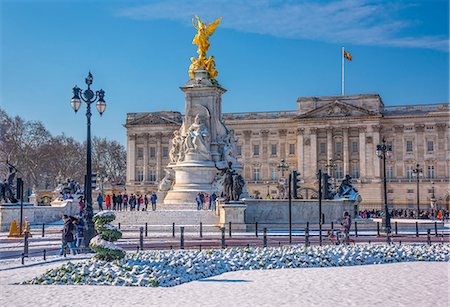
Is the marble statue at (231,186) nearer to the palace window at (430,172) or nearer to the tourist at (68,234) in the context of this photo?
the tourist at (68,234)

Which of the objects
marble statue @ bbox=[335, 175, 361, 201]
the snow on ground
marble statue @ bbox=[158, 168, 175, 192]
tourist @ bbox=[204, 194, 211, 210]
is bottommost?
the snow on ground

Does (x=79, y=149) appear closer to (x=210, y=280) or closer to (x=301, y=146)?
(x=301, y=146)

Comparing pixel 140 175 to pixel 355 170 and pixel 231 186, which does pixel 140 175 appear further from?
pixel 231 186

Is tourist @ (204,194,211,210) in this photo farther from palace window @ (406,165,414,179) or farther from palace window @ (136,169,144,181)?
palace window @ (136,169,144,181)

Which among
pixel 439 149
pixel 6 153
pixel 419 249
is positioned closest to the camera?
pixel 419 249

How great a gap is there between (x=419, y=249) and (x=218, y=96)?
26.5m

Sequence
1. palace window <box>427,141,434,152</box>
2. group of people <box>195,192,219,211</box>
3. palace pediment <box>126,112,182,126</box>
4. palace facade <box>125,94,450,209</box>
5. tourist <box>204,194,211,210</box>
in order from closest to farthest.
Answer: group of people <box>195,192,219,211</box>
tourist <box>204,194,211,210</box>
palace facade <box>125,94,450,209</box>
palace window <box>427,141,434,152</box>
palace pediment <box>126,112,182,126</box>

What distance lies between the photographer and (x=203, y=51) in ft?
153

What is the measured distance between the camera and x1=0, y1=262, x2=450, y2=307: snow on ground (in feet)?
42.4

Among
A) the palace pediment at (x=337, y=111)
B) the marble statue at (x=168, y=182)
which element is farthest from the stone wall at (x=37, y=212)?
the palace pediment at (x=337, y=111)

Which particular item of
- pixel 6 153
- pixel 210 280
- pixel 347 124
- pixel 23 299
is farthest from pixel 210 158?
pixel 347 124

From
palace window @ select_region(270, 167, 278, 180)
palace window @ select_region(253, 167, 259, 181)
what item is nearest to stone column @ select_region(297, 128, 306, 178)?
palace window @ select_region(270, 167, 278, 180)

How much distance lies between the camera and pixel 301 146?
11006 centimetres

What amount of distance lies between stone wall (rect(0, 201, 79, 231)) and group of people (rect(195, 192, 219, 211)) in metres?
9.46
